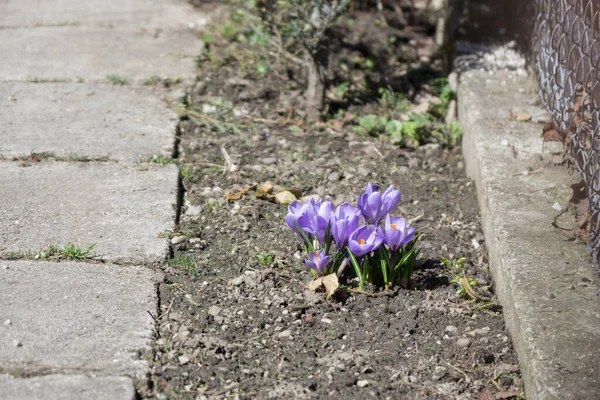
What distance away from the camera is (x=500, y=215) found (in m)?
3.03

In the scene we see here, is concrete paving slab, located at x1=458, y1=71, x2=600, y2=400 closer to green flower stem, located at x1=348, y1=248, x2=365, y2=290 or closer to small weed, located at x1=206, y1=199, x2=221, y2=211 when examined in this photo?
green flower stem, located at x1=348, y1=248, x2=365, y2=290

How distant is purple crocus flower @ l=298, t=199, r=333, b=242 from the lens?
2736mm

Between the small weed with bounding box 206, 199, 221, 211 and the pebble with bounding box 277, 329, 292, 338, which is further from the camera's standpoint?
the small weed with bounding box 206, 199, 221, 211

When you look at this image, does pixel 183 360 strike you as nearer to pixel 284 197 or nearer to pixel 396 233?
pixel 396 233

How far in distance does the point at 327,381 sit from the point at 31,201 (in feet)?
5.06

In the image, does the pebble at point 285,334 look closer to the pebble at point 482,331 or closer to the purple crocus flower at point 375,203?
the purple crocus flower at point 375,203

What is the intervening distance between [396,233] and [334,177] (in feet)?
3.34

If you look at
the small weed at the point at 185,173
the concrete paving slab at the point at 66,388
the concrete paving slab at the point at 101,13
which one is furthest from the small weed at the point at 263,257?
the concrete paving slab at the point at 101,13

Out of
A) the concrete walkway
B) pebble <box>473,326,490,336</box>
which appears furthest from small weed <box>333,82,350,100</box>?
pebble <box>473,326,490,336</box>

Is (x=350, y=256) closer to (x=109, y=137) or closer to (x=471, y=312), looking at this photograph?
(x=471, y=312)

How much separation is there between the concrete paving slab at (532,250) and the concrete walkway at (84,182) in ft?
3.87

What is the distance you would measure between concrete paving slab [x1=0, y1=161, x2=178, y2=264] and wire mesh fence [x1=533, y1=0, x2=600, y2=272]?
161cm

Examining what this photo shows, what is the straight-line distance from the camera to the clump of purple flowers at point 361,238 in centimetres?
269

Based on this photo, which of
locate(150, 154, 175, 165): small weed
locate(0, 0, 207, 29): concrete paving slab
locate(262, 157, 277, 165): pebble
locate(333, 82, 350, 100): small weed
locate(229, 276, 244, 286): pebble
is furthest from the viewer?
locate(0, 0, 207, 29): concrete paving slab
